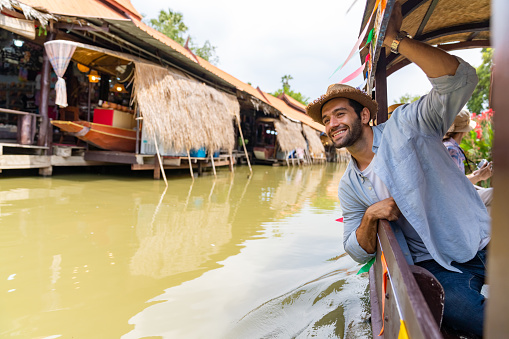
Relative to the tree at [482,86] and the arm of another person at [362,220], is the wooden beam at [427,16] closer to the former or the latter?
the arm of another person at [362,220]

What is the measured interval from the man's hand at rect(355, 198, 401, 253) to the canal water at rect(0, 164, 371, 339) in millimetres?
666

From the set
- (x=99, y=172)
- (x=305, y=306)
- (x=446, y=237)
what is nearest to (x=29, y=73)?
(x=99, y=172)

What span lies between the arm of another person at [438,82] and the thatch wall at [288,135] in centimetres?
1406

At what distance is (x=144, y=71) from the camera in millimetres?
7609

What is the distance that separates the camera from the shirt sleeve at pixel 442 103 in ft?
4.58

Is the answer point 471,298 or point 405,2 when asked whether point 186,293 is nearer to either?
point 471,298

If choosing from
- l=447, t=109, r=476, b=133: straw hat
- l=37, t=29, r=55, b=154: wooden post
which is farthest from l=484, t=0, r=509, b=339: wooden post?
l=37, t=29, r=55, b=154: wooden post

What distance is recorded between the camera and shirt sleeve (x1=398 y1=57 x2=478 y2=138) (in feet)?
4.58

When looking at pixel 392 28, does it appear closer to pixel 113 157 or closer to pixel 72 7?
pixel 113 157

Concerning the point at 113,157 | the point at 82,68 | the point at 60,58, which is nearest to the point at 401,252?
the point at 60,58

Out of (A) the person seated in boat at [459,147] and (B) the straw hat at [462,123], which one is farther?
(B) the straw hat at [462,123]

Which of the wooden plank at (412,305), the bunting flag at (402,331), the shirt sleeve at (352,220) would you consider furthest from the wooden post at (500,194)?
the shirt sleeve at (352,220)

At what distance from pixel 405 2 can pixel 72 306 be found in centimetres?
291

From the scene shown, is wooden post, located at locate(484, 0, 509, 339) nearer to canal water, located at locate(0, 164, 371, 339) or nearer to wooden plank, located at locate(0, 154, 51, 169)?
canal water, located at locate(0, 164, 371, 339)
